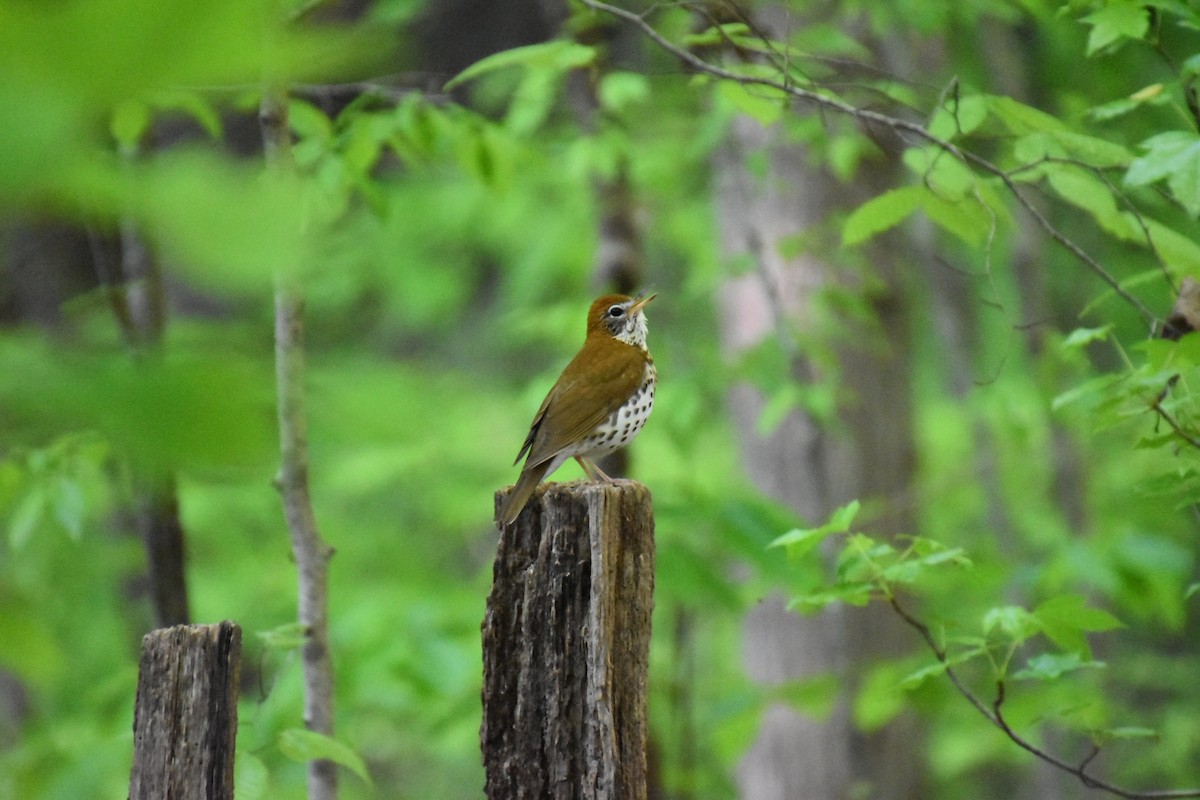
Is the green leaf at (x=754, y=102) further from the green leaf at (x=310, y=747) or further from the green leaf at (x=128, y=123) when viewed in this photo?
the green leaf at (x=310, y=747)

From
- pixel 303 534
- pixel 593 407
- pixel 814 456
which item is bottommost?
pixel 303 534

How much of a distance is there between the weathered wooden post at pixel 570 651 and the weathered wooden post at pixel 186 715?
19.9 inches

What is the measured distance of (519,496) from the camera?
267 centimetres

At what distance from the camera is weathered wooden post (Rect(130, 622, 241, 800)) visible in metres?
2.17

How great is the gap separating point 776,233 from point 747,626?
2179mm

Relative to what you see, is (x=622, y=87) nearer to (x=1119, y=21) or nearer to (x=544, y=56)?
A: (x=544, y=56)

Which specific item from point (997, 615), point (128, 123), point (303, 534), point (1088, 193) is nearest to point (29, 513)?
point (303, 534)

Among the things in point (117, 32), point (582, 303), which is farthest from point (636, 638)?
point (582, 303)

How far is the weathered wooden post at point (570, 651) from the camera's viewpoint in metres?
2.28

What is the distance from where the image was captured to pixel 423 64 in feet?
35.6

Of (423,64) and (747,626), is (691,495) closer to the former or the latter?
(747,626)

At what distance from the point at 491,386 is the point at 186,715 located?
8777 mm

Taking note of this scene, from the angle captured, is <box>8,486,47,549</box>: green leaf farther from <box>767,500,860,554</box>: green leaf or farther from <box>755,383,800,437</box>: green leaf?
<box>755,383,800,437</box>: green leaf

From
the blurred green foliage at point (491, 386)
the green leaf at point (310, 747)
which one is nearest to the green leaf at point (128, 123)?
the blurred green foliage at point (491, 386)
